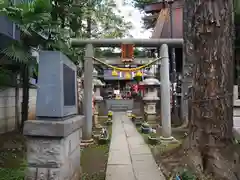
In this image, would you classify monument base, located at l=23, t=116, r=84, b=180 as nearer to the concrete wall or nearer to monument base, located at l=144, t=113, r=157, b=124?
the concrete wall

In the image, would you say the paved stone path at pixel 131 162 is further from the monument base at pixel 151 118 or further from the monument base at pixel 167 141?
the monument base at pixel 151 118

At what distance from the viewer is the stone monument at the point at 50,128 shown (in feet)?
10.9

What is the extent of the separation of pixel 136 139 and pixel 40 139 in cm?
564

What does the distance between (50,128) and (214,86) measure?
2672 millimetres

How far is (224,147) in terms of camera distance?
4.26m

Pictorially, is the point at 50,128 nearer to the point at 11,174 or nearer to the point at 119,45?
the point at 11,174

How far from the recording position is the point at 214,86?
4262 millimetres

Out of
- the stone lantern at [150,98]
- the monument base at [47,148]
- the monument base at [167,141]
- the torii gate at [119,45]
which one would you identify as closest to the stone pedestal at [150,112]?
the stone lantern at [150,98]

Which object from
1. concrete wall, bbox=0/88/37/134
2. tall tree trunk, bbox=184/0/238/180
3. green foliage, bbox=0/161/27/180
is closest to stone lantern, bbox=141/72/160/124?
concrete wall, bbox=0/88/37/134

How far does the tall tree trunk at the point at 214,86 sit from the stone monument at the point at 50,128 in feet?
7.22

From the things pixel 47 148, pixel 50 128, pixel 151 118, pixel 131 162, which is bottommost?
pixel 131 162

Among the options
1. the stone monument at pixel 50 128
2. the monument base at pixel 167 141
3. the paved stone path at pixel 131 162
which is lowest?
the paved stone path at pixel 131 162

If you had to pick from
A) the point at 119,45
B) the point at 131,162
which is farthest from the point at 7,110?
the point at 131,162

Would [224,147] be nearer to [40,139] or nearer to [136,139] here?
[40,139]
